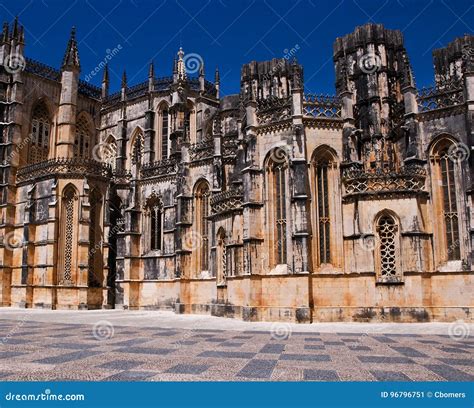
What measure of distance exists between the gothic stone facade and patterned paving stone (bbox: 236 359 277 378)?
11.9 meters

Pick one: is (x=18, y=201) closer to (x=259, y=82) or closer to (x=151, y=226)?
(x=151, y=226)

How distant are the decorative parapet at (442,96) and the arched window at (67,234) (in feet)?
84.8

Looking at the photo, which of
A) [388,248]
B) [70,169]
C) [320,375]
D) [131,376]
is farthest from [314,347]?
[70,169]

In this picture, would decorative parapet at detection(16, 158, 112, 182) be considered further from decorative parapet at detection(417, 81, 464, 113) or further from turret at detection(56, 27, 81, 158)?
decorative parapet at detection(417, 81, 464, 113)

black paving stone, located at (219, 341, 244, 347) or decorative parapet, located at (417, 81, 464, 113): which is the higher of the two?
decorative parapet, located at (417, 81, 464, 113)

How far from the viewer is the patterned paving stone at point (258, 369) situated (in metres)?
8.38

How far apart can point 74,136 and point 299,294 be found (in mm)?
30854

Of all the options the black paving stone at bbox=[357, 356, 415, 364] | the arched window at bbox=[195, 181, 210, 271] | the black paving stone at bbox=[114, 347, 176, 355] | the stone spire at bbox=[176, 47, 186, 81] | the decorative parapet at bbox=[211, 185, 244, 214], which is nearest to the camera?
the black paving stone at bbox=[357, 356, 415, 364]

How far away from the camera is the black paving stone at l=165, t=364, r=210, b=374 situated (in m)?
8.69

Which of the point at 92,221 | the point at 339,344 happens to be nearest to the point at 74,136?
the point at 92,221

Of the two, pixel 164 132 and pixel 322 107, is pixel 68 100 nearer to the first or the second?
pixel 164 132

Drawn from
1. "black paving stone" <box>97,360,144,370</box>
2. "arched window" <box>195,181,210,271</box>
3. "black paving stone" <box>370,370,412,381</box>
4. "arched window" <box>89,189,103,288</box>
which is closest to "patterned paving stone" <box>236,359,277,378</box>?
"black paving stone" <box>370,370,412,381</box>

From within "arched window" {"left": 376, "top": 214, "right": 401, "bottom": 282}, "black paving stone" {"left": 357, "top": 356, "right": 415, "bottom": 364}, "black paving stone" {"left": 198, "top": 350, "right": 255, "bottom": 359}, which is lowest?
"black paving stone" {"left": 357, "top": 356, "right": 415, "bottom": 364}

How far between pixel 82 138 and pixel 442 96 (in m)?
35.8
